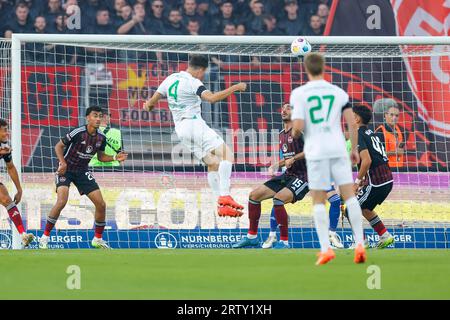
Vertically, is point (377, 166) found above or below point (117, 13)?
below

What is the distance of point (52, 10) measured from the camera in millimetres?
21312

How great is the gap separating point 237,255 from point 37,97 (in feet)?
21.7

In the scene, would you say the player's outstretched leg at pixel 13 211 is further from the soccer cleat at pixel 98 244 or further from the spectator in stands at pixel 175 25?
the spectator in stands at pixel 175 25

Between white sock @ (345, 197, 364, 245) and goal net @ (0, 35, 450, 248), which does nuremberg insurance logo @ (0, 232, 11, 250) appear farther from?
white sock @ (345, 197, 364, 245)

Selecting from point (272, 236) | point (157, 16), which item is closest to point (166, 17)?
point (157, 16)

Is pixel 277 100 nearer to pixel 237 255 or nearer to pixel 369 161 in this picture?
pixel 369 161

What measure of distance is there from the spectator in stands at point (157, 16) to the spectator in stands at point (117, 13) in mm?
586

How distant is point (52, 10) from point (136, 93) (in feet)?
12.5

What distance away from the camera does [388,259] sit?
11703 millimetres

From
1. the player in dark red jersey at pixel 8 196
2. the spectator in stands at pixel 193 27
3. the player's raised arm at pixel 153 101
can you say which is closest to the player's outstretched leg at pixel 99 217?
Result: the player in dark red jersey at pixel 8 196

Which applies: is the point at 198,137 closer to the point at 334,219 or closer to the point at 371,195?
the point at 371,195

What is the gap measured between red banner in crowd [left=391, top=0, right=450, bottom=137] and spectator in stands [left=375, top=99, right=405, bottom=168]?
0.63m

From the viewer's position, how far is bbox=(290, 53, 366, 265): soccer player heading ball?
10.2m

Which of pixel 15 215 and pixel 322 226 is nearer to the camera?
pixel 322 226
